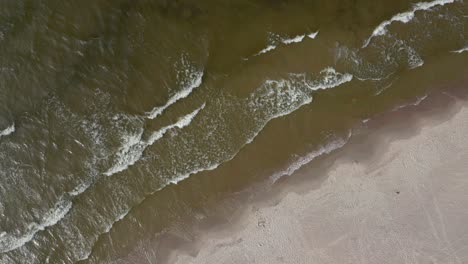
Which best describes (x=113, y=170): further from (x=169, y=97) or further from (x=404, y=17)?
(x=404, y=17)

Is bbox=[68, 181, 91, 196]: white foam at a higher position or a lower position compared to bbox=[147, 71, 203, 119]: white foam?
lower

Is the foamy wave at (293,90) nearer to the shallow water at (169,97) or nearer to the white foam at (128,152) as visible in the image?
the shallow water at (169,97)

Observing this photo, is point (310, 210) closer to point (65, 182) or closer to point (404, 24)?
point (404, 24)

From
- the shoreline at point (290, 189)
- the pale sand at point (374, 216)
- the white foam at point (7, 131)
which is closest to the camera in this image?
the pale sand at point (374, 216)

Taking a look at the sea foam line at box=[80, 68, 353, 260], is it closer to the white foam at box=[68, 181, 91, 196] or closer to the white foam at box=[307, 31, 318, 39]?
the white foam at box=[307, 31, 318, 39]

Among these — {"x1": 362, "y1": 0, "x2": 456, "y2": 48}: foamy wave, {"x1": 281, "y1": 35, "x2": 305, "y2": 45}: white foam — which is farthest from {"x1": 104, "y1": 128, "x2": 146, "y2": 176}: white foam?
{"x1": 362, "y1": 0, "x2": 456, "y2": 48}: foamy wave

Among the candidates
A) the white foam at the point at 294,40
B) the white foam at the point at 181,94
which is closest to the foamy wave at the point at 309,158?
the white foam at the point at 294,40

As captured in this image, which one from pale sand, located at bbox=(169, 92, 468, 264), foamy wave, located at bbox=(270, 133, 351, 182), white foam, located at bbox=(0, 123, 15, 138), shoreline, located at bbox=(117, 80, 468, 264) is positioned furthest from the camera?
white foam, located at bbox=(0, 123, 15, 138)

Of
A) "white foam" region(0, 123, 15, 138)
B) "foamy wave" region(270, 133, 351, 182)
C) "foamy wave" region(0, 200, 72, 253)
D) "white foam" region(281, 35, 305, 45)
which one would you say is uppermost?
"white foam" region(0, 123, 15, 138)
